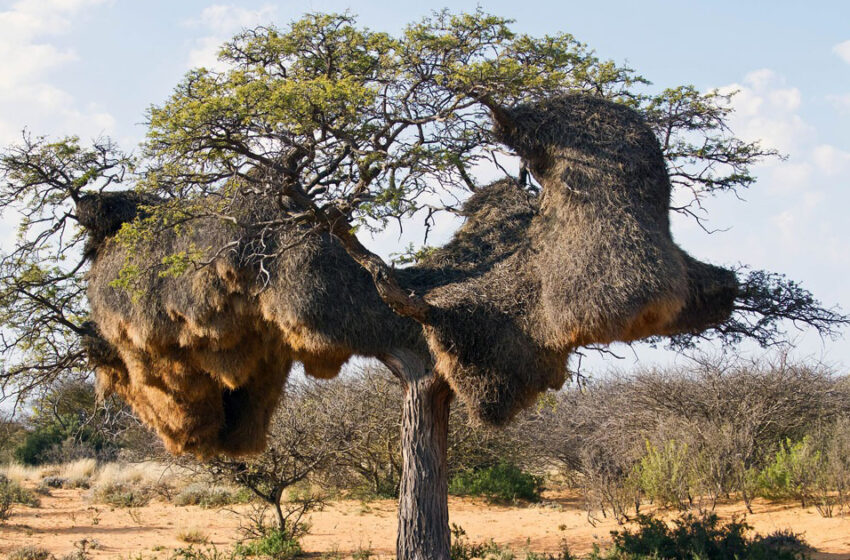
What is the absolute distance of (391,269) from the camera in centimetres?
959

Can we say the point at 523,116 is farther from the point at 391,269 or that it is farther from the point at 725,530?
the point at 725,530

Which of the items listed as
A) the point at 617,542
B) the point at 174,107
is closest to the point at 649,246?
the point at 617,542

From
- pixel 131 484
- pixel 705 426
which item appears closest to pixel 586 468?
pixel 705 426

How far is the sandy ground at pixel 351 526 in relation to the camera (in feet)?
44.3

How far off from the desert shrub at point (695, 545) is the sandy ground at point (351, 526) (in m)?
1.78

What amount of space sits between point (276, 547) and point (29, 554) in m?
3.86

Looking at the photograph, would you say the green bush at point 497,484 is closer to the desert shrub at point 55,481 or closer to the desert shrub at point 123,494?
the desert shrub at point 123,494

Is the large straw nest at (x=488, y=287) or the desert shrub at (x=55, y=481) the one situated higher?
the large straw nest at (x=488, y=287)

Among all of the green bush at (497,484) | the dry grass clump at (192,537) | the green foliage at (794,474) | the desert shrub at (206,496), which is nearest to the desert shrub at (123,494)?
the desert shrub at (206,496)

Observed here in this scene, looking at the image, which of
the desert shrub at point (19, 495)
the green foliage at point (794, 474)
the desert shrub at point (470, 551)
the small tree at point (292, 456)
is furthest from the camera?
the desert shrub at point (19, 495)

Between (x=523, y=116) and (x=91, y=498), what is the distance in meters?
17.9

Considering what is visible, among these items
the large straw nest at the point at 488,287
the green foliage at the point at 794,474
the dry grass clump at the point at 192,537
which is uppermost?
the large straw nest at the point at 488,287

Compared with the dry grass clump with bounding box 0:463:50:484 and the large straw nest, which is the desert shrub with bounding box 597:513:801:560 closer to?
the large straw nest

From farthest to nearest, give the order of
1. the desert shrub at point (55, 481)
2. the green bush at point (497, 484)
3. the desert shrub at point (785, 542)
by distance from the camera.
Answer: the desert shrub at point (55, 481)
the green bush at point (497, 484)
the desert shrub at point (785, 542)
